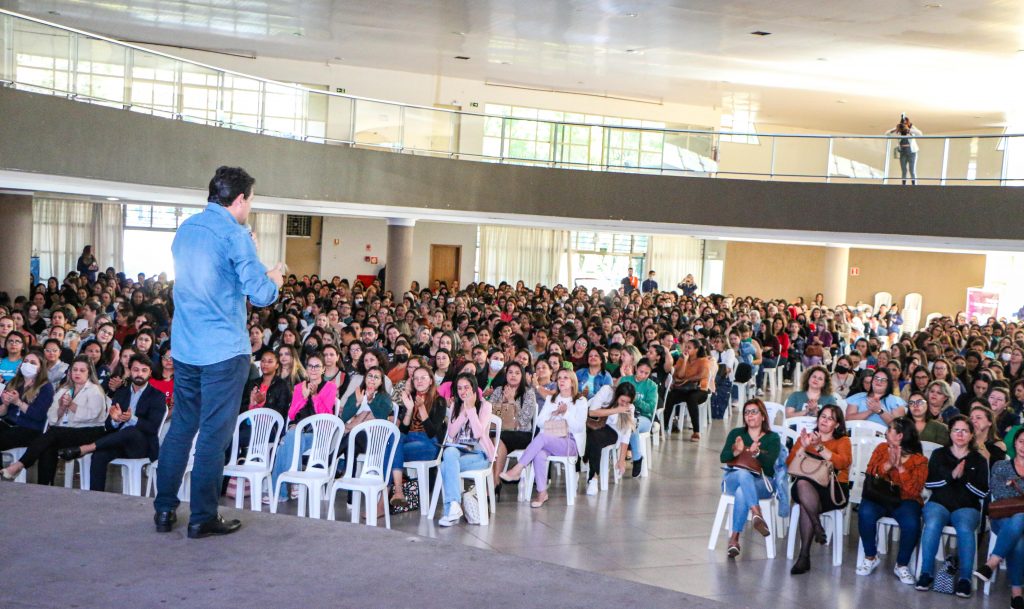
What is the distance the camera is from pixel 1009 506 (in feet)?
21.2

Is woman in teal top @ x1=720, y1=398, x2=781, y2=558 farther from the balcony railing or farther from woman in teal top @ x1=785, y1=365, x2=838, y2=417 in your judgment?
the balcony railing

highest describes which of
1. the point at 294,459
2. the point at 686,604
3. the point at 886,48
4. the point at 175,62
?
the point at 886,48

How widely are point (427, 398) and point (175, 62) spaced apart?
658 cm

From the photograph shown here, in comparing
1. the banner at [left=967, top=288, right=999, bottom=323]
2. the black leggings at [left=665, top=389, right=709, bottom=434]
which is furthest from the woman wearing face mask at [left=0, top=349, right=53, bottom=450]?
the banner at [left=967, top=288, right=999, bottom=323]

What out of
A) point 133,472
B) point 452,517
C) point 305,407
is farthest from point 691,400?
point 133,472

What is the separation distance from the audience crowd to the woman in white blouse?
0.01m

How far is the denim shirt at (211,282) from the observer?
3.57 m

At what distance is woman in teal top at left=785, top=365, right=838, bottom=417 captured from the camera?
9.14 meters

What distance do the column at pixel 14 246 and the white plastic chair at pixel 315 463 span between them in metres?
10.2

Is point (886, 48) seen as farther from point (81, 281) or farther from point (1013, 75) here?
point (81, 281)

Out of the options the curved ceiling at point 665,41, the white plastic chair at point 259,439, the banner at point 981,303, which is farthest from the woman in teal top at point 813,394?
the banner at point 981,303

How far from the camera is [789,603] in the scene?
20.4 feet

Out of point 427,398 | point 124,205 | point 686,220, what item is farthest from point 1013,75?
point 124,205

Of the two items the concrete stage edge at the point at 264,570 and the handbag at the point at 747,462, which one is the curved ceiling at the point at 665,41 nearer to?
the handbag at the point at 747,462
